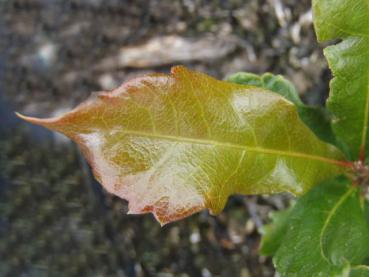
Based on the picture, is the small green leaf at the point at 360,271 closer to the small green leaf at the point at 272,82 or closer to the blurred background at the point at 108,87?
the small green leaf at the point at 272,82

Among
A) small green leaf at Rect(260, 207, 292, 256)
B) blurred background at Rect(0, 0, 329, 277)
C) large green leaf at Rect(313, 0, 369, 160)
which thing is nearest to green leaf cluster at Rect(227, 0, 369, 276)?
large green leaf at Rect(313, 0, 369, 160)

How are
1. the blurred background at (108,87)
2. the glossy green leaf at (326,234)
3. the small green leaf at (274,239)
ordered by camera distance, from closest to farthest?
1. the glossy green leaf at (326,234)
2. the small green leaf at (274,239)
3. the blurred background at (108,87)

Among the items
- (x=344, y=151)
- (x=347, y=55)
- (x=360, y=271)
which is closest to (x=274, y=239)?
(x=344, y=151)

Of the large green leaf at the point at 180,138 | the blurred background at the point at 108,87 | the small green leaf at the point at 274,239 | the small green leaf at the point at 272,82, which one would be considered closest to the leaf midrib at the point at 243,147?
the large green leaf at the point at 180,138

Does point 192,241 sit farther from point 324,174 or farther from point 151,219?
point 324,174

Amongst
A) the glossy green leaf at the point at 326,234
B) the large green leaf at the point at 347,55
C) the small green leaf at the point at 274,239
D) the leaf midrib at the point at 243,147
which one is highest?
the large green leaf at the point at 347,55

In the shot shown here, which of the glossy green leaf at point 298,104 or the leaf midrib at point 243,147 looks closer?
the leaf midrib at point 243,147
